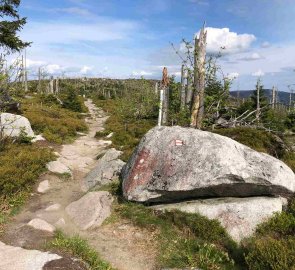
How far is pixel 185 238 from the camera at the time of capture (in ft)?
27.9

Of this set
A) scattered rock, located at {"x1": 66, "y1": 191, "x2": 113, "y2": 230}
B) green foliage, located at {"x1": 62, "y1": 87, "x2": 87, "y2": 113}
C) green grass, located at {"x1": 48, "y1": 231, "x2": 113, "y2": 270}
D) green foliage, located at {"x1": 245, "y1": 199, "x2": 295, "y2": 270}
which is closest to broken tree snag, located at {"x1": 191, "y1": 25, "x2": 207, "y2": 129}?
scattered rock, located at {"x1": 66, "y1": 191, "x2": 113, "y2": 230}

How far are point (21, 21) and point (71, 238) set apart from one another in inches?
668

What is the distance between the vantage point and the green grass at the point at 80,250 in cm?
722

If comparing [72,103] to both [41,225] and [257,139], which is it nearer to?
[257,139]

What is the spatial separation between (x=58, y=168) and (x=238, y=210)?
24.5ft

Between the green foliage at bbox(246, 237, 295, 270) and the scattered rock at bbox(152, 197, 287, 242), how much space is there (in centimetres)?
118

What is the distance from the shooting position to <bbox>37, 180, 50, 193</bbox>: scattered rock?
11.7 metres

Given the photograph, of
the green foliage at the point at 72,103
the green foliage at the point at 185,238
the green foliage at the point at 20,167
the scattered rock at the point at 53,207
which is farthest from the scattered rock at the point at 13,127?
the green foliage at the point at 72,103

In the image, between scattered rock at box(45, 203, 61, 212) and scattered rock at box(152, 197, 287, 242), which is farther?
scattered rock at box(45, 203, 61, 212)

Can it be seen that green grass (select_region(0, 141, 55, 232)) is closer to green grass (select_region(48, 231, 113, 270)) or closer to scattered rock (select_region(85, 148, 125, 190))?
scattered rock (select_region(85, 148, 125, 190))

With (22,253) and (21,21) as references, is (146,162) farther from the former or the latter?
(21,21)

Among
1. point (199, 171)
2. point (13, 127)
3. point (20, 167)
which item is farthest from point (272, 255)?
point (13, 127)

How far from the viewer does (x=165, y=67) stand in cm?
1370

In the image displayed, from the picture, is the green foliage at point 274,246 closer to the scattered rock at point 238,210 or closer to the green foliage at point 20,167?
the scattered rock at point 238,210
